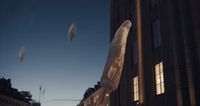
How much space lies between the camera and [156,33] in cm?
2391

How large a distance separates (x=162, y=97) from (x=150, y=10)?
9449 mm

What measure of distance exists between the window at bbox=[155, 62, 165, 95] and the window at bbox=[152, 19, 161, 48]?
2279 mm

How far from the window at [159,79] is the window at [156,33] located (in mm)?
2279

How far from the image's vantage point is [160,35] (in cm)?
2294

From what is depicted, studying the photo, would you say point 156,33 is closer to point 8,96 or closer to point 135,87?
point 135,87

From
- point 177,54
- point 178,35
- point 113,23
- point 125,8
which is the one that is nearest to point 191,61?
point 177,54

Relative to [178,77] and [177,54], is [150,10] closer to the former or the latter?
[177,54]

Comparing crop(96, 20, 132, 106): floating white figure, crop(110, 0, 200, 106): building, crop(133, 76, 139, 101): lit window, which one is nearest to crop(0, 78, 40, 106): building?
crop(133, 76, 139, 101): lit window

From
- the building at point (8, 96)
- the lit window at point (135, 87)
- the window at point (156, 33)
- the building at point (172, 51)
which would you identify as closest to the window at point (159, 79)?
the building at point (172, 51)

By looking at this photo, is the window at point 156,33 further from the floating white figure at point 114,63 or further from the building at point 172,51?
the floating white figure at point 114,63

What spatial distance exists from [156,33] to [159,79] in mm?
4740

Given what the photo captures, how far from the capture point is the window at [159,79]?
21.3 m

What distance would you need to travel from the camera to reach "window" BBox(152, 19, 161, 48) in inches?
919

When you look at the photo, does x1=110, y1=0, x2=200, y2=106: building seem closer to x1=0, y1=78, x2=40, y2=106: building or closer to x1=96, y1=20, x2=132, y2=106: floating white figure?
x1=96, y1=20, x2=132, y2=106: floating white figure
